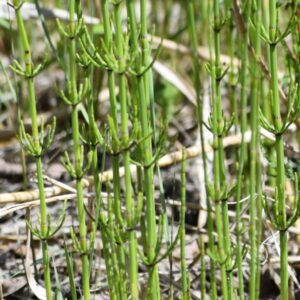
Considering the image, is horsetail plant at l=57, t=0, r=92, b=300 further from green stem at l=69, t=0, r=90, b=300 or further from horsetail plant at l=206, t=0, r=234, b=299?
horsetail plant at l=206, t=0, r=234, b=299

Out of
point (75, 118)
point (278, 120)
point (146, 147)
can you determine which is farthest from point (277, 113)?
point (75, 118)

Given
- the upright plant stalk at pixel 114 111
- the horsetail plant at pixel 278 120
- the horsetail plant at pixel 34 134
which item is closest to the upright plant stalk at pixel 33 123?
the horsetail plant at pixel 34 134

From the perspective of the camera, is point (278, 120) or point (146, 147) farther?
point (278, 120)

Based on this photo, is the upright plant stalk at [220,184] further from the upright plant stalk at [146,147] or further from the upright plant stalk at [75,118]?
the upright plant stalk at [75,118]

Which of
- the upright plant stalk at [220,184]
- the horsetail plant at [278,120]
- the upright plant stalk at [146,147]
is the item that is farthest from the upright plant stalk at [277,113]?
the upright plant stalk at [146,147]

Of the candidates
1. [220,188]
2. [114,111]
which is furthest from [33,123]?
[220,188]

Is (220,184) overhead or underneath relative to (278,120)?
underneath

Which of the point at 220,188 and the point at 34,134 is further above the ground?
the point at 34,134

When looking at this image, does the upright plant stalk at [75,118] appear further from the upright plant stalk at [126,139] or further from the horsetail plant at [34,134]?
the upright plant stalk at [126,139]

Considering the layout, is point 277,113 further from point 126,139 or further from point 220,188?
point 126,139

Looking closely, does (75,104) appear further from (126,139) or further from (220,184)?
(220,184)

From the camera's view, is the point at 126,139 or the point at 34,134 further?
the point at 34,134

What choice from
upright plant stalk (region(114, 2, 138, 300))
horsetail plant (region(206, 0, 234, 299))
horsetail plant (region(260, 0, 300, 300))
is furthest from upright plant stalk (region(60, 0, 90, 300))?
horsetail plant (region(260, 0, 300, 300))

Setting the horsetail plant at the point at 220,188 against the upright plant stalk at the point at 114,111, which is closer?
the upright plant stalk at the point at 114,111
